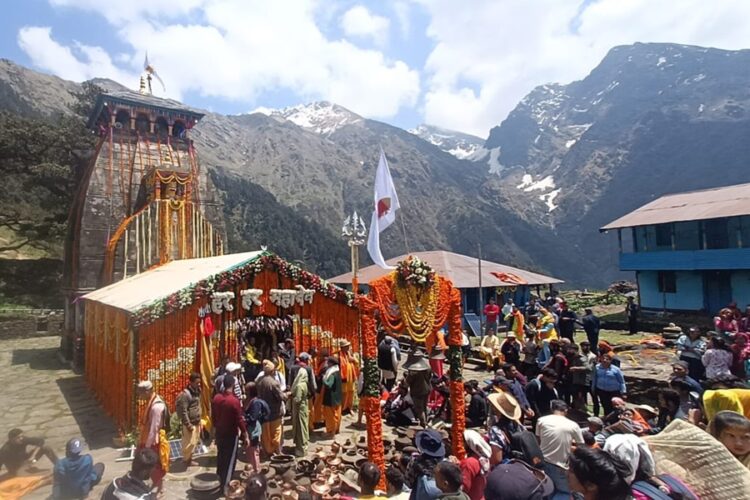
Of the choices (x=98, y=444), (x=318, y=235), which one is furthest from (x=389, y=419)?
(x=318, y=235)

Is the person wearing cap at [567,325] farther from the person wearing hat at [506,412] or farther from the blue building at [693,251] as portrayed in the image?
the blue building at [693,251]

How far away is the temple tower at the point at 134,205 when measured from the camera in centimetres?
1659

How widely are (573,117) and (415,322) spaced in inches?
6451

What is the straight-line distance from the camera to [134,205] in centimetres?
1828

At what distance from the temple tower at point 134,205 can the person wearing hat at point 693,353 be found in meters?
16.2

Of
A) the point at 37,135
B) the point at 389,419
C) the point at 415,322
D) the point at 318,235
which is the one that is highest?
the point at 37,135

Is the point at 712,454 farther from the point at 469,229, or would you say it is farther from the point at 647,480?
the point at 469,229

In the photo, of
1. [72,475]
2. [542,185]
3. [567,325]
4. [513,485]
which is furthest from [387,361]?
[542,185]

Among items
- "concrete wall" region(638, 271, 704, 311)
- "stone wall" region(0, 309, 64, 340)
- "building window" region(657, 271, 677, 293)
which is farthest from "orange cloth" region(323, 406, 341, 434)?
"building window" region(657, 271, 677, 293)

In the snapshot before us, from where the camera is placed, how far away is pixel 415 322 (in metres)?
7.37

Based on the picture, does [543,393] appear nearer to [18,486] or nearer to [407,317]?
[407,317]

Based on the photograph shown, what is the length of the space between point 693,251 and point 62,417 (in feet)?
96.8

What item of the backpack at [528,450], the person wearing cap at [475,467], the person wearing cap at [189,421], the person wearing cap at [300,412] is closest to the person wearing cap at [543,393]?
the backpack at [528,450]

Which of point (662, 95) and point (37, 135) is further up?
point (662, 95)
